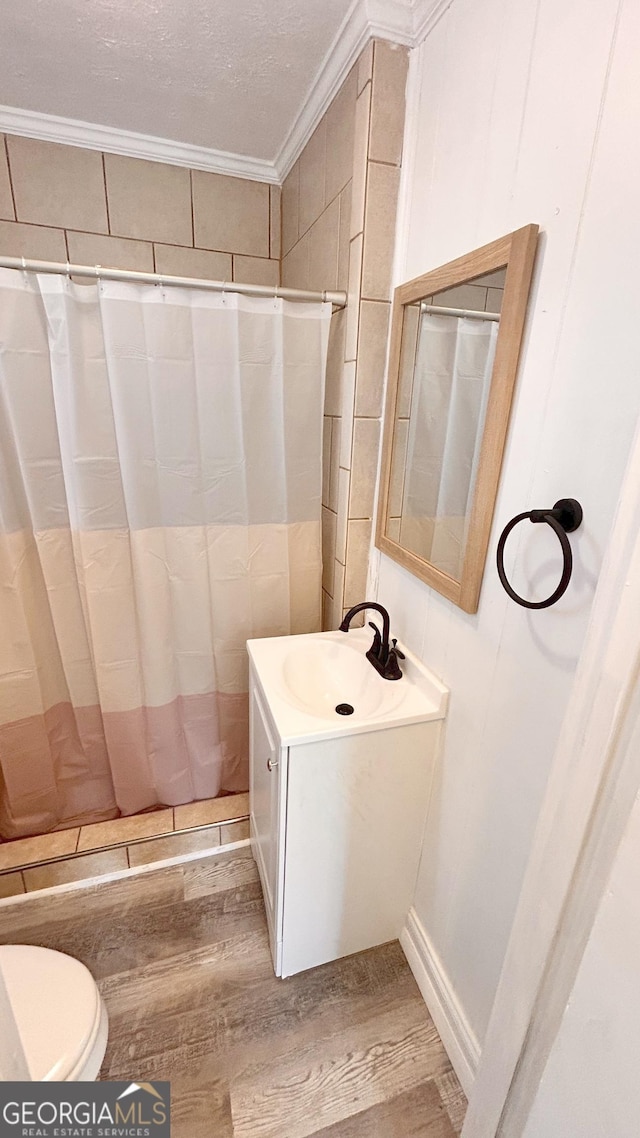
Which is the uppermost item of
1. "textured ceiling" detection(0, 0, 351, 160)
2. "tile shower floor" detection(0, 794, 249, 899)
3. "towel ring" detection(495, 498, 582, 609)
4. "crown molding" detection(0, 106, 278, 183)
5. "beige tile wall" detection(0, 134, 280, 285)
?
"textured ceiling" detection(0, 0, 351, 160)

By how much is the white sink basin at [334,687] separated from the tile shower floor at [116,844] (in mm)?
718

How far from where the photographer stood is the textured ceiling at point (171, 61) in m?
1.10

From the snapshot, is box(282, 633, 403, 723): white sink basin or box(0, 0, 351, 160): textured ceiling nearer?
box(0, 0, 351, 160): textured ceiling

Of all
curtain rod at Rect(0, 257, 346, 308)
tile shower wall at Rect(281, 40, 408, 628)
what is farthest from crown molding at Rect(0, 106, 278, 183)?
curtain rod at Rect(0, 257, 346, 308)

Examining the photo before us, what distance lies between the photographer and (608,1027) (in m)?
0.56

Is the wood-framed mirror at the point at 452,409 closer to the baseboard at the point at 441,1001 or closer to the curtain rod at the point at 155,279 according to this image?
the curtain rod at the point at 155,279

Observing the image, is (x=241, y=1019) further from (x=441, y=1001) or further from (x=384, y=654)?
(x=384, y=654)

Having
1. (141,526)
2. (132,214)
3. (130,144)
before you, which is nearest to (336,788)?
(141,526)

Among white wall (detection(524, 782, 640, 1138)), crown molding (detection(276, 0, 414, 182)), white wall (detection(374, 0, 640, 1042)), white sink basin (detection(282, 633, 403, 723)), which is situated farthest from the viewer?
white sink basin (detection(282, 633, 403, 723))

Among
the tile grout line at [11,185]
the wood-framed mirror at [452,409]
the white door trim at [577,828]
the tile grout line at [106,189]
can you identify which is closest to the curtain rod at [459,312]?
the wood-framed mirror at [452,409]

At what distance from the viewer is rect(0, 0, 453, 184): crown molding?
106 cm

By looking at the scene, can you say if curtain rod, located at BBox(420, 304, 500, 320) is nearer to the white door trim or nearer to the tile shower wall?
the tile shower wall

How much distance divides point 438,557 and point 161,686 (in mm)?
978

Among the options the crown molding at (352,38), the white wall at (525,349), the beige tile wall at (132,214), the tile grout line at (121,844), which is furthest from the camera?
the beige tile wall at (132,214)
